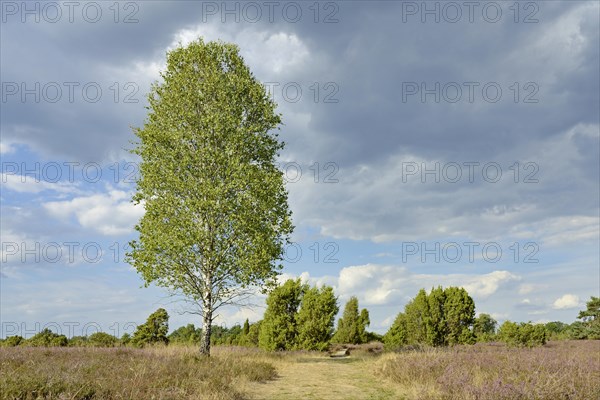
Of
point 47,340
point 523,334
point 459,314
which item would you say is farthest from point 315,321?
point 47,340

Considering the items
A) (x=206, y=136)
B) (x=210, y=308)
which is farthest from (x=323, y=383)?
(x=206, y=136)

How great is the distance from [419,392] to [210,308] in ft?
42.4

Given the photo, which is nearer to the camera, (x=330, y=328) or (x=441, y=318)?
(x=330, y=328)

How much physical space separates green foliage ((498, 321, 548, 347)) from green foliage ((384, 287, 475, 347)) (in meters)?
4.16

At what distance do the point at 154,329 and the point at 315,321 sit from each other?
53.0 feet

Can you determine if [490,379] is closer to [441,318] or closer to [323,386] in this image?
[323,386]

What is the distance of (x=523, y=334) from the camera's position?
3741cm

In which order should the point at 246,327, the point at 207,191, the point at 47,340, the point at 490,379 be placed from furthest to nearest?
the point at 246,327, the point at 47,340, the point at 207,191, the point at 490,379

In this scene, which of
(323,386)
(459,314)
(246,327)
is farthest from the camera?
(246,327)

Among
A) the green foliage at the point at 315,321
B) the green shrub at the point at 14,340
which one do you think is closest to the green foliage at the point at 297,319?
the green foliage at the point at 315,321

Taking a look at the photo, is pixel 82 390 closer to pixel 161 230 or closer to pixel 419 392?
pixel 419 392

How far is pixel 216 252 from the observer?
885 inches

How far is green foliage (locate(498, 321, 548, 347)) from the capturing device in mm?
37312

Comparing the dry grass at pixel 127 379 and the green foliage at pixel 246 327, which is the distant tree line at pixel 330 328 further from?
the dry grass at pixel 127 379
